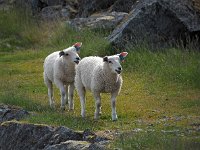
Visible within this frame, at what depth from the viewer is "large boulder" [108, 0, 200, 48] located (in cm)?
1931

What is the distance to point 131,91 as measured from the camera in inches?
647

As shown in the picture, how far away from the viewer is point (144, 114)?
537 inches

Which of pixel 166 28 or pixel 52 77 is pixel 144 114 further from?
pixel 166 28

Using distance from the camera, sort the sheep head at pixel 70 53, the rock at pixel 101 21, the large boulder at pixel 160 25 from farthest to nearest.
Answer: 1. the rock at pixel 101 21
2. the large boulder at pixel 160 25
3. the sheep head at pixel 70 53

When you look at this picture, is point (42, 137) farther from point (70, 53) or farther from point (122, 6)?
point (122, 6)

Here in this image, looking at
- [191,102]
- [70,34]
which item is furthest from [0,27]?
[191,102]

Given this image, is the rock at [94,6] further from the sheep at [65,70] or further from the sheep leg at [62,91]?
the sheep leg at [62,91]

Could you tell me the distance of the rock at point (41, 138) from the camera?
424 inches

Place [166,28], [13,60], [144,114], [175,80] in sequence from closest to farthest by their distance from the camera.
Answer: [144,114] → [175,80] → [166,28] → [13,60]

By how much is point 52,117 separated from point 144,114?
1.88m

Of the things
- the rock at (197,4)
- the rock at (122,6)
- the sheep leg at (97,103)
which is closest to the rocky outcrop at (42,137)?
the sheep leg at (97,103)

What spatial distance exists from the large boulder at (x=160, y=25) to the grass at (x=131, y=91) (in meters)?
0.59

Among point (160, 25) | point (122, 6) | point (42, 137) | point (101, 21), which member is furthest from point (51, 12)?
point (42, 137)

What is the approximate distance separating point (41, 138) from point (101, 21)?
12.5m
